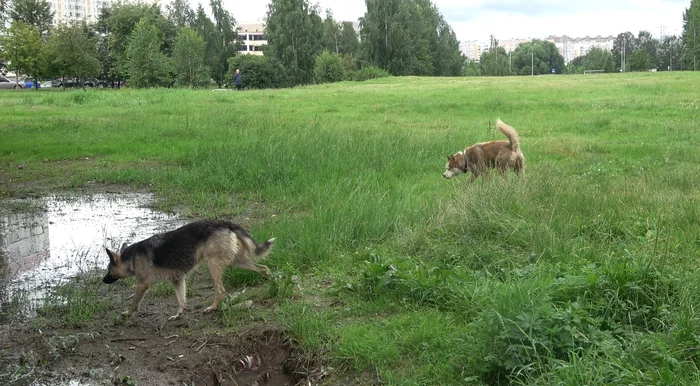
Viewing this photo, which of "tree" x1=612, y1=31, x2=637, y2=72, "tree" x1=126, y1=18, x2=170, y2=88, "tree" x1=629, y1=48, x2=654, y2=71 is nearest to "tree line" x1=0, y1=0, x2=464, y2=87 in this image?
"tree" x1=126, y1=18, x2=170, y2=88

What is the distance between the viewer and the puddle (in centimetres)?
712

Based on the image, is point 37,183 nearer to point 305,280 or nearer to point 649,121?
point 305,280

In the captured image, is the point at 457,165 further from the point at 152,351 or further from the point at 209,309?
the point at 152,351

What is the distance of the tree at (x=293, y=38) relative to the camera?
7869 centimetres

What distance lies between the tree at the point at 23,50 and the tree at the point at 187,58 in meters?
14.0

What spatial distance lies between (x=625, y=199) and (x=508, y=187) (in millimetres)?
1535

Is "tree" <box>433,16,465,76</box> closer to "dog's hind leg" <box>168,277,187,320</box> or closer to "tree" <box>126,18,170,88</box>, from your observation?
"tree" <box>126,18,170,88</box>

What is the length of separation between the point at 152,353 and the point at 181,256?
3.32 ft

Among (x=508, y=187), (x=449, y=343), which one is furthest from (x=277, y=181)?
(x=449, y=343)

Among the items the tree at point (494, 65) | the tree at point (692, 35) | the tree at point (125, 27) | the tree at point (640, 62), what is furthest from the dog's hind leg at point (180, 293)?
the tree at point (640, 62)

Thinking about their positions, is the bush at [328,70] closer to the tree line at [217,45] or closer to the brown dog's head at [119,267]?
the tree line at [217,45]

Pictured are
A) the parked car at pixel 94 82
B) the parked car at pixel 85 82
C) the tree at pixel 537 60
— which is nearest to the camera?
the parked car at pixel 85 82

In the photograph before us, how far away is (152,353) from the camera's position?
5.55 metres

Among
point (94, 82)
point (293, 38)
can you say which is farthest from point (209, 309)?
point (94, 82)
